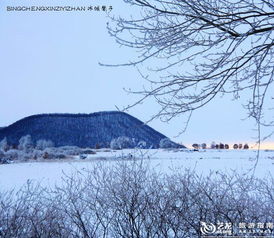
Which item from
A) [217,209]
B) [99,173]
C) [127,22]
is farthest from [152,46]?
[99,173]

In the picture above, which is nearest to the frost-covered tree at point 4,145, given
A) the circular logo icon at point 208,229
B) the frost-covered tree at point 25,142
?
the frost-covered tree at point 25,142

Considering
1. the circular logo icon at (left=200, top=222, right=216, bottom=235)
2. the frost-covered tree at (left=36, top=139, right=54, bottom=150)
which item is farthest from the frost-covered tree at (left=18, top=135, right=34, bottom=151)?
the circular logo icon at (left=200, top=222, right=216, bottom=235)

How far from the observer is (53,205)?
23.4 ft

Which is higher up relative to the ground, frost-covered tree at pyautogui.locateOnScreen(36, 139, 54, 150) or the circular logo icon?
frost-covered tree at pyautogui.locateOnScreen(36, 139, 54, 150)

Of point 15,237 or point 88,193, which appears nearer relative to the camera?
point 15,237

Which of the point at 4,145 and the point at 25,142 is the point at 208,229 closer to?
the point at 25,142

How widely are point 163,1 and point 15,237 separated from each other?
477cm

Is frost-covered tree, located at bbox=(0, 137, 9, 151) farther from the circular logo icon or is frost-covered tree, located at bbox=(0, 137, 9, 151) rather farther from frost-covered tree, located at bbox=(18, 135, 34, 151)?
the circular logo icon

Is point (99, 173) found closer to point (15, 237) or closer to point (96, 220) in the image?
point (96, 220)

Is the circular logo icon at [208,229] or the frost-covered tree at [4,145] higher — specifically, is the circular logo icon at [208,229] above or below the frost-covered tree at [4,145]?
below

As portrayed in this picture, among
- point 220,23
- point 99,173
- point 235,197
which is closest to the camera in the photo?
point 220,23

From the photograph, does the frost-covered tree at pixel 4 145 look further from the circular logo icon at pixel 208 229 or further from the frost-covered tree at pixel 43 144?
the circular logo icon at pixel 208 229

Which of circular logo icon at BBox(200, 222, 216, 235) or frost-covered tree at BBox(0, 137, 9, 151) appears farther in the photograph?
frost-covered tree at BBox(0, 137, 9, 151)

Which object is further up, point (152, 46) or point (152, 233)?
point (152, 46)
